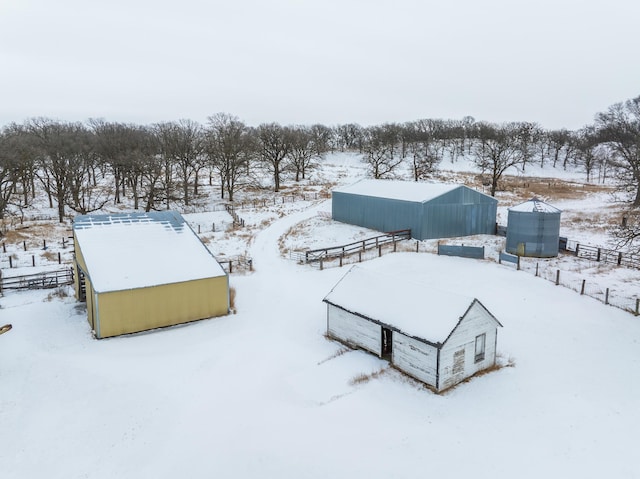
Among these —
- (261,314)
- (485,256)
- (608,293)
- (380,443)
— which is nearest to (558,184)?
(485,256)

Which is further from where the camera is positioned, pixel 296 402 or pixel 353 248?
pixel 353 248

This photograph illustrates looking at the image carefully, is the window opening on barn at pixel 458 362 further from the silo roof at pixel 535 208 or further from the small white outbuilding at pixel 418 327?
the silo roof at pixel 535 208

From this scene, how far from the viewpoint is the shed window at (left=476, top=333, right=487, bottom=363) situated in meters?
16.0

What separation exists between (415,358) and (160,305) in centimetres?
1087

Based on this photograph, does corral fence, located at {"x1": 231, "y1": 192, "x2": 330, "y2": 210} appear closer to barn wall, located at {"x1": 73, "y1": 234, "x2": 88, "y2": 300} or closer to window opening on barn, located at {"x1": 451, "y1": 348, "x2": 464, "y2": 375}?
barn wall, located at {"x1": 73, "y1": 234, "x2": 88, "y2": 300}

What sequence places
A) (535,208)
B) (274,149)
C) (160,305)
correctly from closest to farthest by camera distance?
(160,305), (535,208), (274,149)

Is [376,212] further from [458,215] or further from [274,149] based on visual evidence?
[274,149]

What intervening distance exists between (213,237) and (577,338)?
27472mm

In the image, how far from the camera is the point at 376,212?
1473 inches

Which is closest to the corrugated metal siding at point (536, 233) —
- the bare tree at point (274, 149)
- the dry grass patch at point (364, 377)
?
the dry grass patch at point (364, 377)

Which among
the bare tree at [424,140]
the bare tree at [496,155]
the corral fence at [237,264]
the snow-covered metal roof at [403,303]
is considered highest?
the bare tree at [424,140]

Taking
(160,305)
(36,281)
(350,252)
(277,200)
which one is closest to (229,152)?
(277,200)

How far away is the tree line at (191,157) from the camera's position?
4638 centimetres

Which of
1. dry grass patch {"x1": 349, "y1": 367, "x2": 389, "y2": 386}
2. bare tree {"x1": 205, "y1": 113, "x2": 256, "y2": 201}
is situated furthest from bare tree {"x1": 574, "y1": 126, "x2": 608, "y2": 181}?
dry grass patch {"x1": 349, "y1": 367, "x2": 389, "y2": 386}
